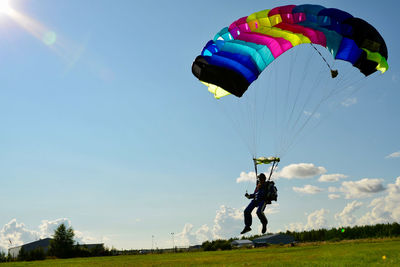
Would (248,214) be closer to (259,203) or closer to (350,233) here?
(259,203)

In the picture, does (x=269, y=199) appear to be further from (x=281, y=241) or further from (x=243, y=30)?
(x=281, y=241)

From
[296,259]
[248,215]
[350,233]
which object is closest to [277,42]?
[248,215]

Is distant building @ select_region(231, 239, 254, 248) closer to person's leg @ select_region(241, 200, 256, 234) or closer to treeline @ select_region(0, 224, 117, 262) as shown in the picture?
treeline @ select_region(0, 224, 117, 262)

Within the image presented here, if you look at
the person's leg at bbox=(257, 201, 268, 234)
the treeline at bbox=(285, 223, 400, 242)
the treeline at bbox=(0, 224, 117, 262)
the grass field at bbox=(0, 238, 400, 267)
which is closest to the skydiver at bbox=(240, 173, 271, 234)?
the person's leg at bbox=(257, 201, 268, 234)

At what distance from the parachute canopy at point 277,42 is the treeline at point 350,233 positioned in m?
45.7

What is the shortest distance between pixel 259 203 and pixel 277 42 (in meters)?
5.84

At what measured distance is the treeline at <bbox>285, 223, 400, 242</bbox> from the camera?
52009 mm

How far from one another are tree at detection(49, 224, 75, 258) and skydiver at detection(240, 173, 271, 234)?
39.4 meters

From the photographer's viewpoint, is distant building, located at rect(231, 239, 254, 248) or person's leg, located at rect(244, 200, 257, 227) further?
distant building, located at rect(231, 239, 254, 248)

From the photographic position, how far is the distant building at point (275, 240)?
64500 millimetres

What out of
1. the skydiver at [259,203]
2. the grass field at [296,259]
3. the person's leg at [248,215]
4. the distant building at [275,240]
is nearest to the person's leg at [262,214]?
the skydiver at [259,203]

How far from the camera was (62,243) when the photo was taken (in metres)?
48.1

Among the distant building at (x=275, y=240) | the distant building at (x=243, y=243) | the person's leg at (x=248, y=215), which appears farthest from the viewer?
the distant building at (x=243, y=243)

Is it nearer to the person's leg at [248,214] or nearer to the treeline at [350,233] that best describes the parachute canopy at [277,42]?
the person's leg at [248,214]
